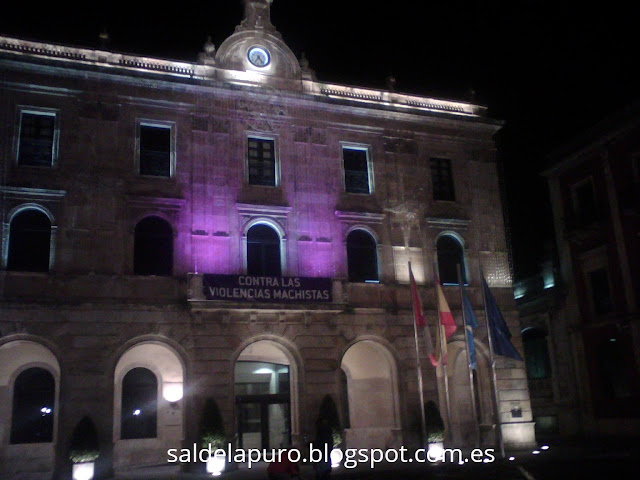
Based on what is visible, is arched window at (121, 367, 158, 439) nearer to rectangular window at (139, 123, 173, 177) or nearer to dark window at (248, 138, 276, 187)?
rectangular window at (139, 123, 173, 177)

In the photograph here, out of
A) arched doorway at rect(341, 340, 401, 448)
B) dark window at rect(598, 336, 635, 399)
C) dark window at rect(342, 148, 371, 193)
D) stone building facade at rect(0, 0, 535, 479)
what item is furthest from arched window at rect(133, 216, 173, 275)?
dark window at rect(598, 336, 635, 399)

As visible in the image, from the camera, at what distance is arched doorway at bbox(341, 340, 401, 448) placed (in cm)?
2591

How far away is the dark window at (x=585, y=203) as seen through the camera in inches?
1255

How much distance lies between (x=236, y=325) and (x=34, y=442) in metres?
8.37

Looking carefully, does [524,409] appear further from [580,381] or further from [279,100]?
[279,100]

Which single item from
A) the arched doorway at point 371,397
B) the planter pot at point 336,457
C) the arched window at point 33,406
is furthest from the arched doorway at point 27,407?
the arched doorway at point 371,397

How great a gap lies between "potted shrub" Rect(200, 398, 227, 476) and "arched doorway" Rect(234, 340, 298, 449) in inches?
95.4

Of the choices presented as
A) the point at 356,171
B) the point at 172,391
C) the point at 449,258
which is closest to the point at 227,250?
the point at 172,391

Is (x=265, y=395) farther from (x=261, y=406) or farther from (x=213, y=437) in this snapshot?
(x=213, y=437)

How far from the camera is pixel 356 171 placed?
2766 cm

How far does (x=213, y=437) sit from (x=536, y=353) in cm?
2145

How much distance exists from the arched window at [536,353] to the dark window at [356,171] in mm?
15281

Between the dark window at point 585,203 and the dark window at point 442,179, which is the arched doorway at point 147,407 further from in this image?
the dark window at point 585,203

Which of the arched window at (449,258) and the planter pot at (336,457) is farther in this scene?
the arched window at (449,258)
